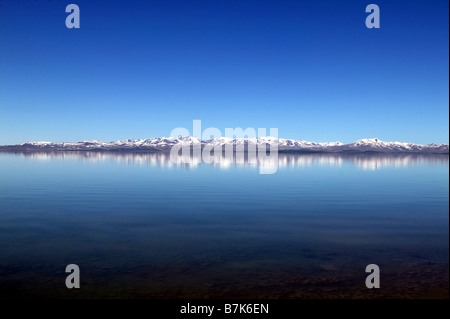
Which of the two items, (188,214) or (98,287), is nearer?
(98,287)

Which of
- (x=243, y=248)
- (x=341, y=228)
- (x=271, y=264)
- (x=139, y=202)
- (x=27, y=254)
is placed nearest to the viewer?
(x=271, y=264)

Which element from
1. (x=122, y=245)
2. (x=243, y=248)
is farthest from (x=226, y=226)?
(x=122, y=245)

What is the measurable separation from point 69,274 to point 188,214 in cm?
1550

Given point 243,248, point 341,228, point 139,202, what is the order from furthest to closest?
point 139,202 < point 341,228 < point 243,248

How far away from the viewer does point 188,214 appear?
31.5m

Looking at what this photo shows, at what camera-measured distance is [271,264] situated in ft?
59.8

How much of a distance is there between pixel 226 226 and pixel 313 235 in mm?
6945
